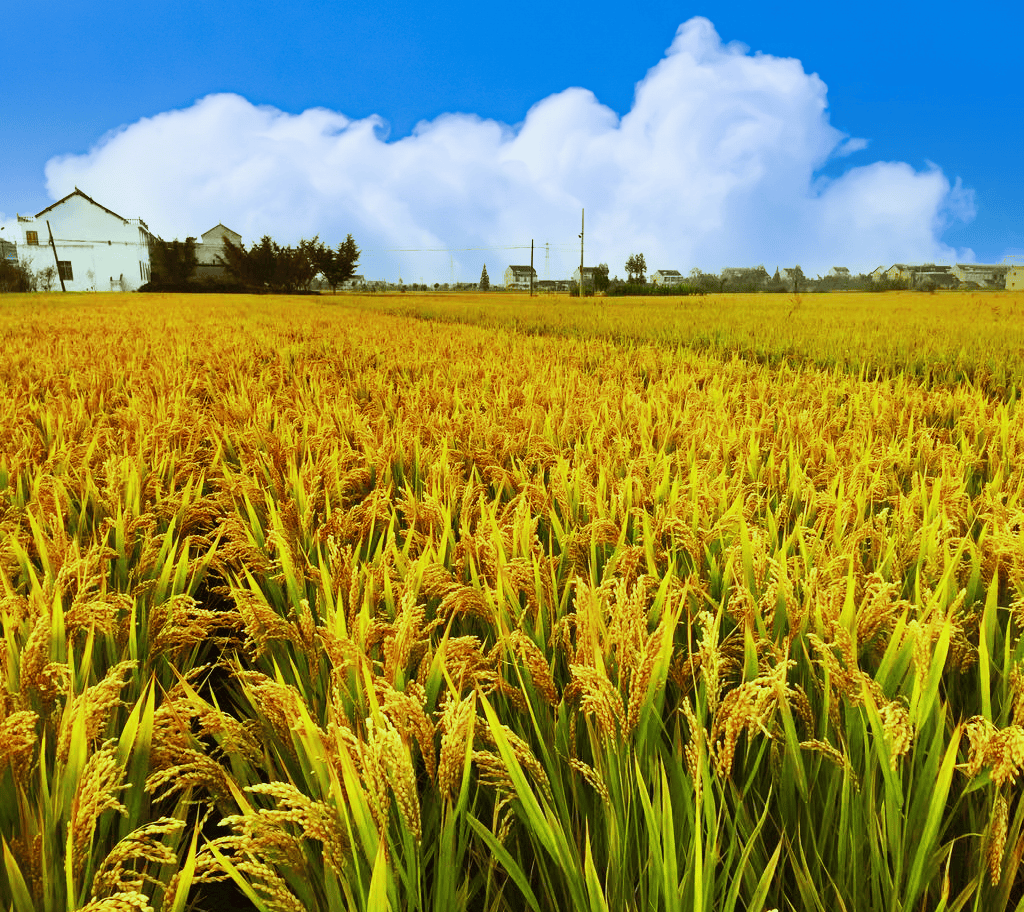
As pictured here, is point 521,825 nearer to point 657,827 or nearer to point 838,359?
point 657,827

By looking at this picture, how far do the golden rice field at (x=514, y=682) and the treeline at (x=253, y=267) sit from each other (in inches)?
2344

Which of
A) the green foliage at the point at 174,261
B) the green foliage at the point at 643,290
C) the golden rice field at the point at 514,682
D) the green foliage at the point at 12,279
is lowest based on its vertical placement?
the golden rice field at the point at 514,682

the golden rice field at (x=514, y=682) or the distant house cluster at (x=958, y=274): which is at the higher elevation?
the distant house cluster at (x=958, y=274)

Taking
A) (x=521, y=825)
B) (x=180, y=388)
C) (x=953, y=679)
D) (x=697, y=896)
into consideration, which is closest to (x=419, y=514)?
(x=521, y=825)

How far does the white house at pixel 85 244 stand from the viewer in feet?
183

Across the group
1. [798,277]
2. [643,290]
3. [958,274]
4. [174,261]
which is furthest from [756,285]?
[174,261]

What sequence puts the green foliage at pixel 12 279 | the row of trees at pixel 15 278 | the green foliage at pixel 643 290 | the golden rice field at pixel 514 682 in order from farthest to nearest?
the green foliage at pixel 643 290 < the row of trees at pixel 15 278 < the green foliage at pixel 12 279 < the golden rice field at pixel 514 682

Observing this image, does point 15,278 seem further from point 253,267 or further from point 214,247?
point 214,247

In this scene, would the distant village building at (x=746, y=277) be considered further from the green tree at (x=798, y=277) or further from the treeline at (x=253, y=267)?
the treeline at (x=253, y=267)

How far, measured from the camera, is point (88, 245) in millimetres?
57094

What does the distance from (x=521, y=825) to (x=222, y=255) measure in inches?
3376

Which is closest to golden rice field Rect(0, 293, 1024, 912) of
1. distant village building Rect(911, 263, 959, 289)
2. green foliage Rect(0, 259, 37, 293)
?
green foliage Rect(0, 259, 37, 293)

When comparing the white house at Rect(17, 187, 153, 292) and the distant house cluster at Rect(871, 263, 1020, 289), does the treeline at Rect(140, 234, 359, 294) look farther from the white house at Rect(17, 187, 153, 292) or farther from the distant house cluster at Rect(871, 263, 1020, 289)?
the distant house cluster at Rect(871, 263, 1020, 289)

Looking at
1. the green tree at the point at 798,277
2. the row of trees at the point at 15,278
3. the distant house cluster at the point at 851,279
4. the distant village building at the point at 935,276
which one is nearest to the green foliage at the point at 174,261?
the row of trees at the point at 15,278
